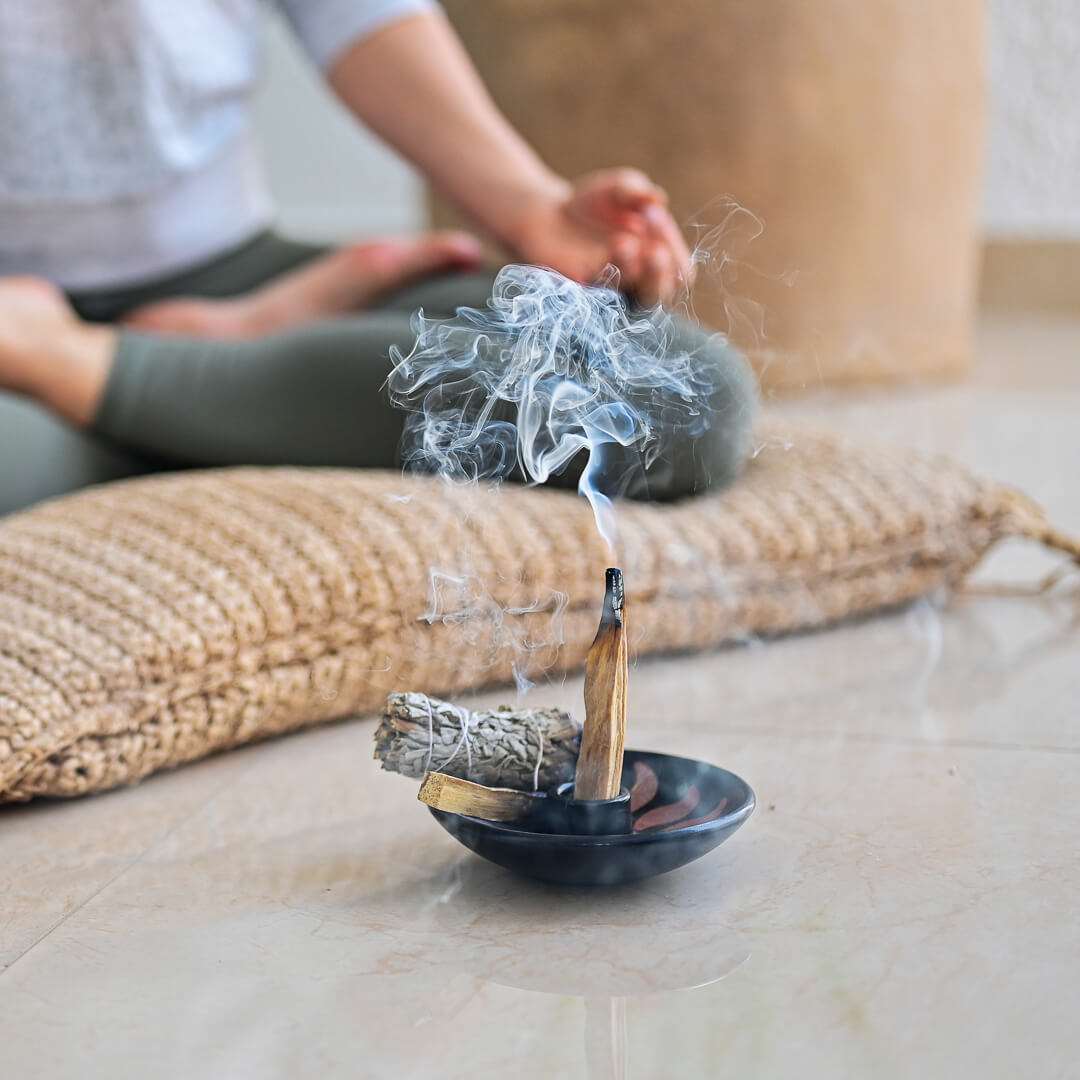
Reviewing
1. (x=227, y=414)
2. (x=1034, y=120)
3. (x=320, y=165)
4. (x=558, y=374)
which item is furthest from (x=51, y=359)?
(x=320, y=165)

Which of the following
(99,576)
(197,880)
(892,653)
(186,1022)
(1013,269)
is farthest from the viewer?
(1013,269)

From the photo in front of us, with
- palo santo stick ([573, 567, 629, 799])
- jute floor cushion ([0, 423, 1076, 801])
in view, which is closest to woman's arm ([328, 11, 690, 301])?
jute floor cushion ([0, 423, 1076, 801])

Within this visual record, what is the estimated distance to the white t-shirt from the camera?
1.11 meters

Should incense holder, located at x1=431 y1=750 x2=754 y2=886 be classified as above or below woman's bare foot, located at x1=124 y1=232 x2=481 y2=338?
below

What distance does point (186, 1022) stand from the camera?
0.45 metres

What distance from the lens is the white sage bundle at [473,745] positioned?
1.74 feet

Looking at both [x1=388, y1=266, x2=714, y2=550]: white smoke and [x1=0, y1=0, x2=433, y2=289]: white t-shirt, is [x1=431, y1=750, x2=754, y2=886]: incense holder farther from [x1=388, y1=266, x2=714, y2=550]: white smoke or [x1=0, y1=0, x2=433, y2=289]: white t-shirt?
[x1=0, y1=0, x2=433, y2=289]: white t-shirt

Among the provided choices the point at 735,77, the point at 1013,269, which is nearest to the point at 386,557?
the point at 735,77

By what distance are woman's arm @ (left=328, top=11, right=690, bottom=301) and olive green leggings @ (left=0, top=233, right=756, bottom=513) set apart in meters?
0.06

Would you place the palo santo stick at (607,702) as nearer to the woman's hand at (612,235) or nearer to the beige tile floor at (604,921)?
the beige tile floor at (604,921)

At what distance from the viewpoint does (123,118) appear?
114cm

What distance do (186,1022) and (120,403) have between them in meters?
0.61

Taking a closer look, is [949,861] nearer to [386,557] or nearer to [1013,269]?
[386,557]

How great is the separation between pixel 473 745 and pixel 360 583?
0.23 metres
